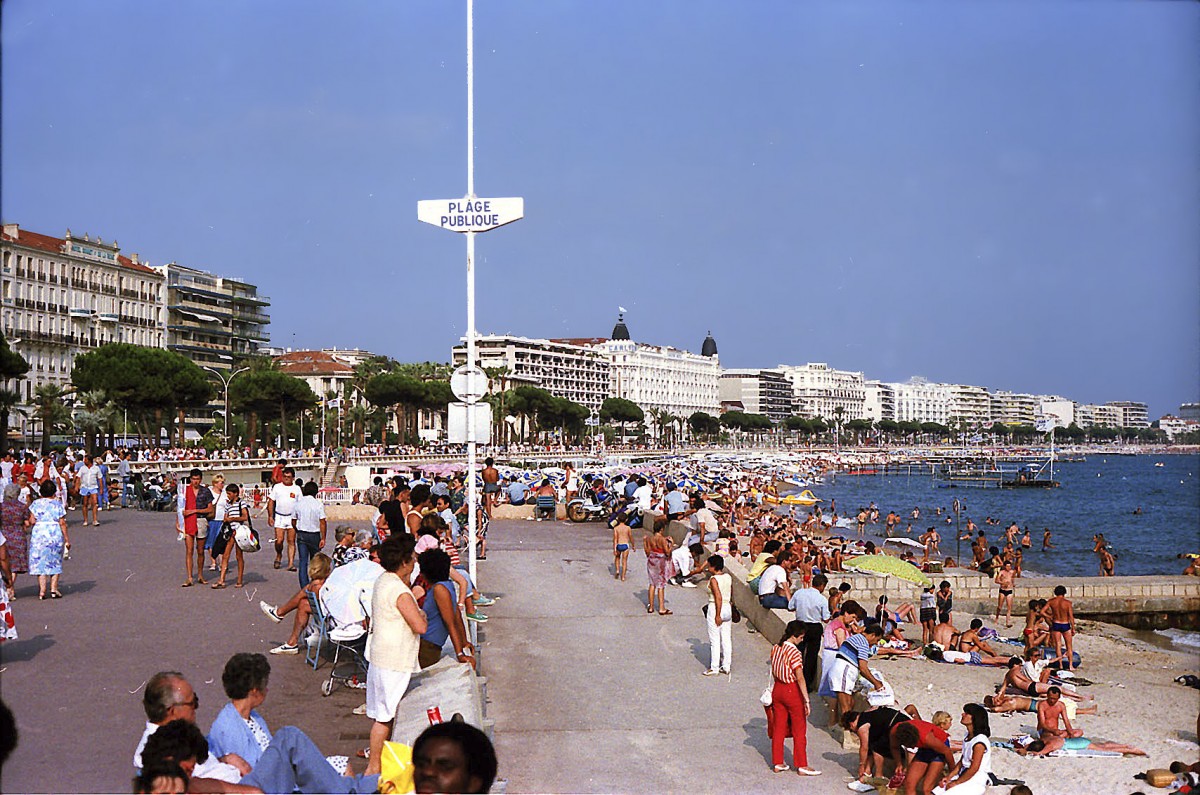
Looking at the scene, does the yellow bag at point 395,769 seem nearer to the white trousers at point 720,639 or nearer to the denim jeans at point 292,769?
the denim jeans at point 292,769

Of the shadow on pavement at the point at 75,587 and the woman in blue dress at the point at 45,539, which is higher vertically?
the woman in blue dress at the point at 45,539

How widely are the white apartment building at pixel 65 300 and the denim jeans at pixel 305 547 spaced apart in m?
61.1

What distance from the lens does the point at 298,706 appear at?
25.4 feet

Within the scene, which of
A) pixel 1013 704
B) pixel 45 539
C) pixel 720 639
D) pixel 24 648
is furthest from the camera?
pixel 1013 704

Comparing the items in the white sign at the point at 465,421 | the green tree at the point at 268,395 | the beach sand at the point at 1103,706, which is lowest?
the beach sand at the point at 1103,706

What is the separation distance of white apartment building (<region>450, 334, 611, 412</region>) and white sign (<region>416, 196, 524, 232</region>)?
427 ft

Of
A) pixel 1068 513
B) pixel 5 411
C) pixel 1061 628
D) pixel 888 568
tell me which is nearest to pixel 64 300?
pixel 5 411

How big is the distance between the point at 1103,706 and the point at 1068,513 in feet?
187

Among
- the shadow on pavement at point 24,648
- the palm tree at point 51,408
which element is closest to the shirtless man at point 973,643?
the shadow on pavement at point 24,648

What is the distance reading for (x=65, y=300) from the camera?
75938 mm

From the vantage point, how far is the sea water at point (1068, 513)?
3938 centimetres

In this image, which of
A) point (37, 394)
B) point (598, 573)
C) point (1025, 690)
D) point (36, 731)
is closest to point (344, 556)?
point (36, 731)

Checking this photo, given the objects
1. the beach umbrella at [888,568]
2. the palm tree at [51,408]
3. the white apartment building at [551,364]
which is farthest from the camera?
the white apartment building at [551,364]

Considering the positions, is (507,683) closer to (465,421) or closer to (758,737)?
(758,737)
